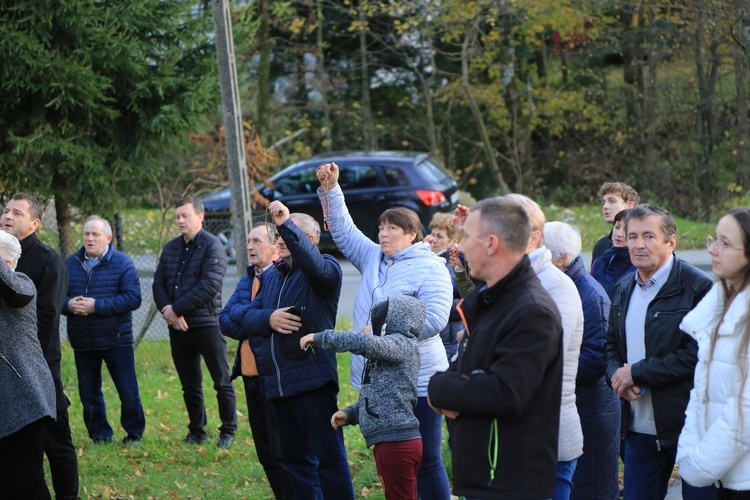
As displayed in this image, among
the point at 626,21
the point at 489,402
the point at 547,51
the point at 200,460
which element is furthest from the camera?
the point at 547,51

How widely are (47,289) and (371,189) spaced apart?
36.6ft

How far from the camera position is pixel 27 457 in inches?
201

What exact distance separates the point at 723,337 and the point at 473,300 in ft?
3.15

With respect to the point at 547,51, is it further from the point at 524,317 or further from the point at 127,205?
the point at 524,317

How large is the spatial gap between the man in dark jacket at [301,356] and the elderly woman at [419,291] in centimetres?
21

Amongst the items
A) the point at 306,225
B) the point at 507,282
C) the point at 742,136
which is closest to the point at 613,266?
the point at 306,225

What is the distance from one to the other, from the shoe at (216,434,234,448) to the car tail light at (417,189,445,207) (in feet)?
29.2

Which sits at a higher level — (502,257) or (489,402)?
(502,257)

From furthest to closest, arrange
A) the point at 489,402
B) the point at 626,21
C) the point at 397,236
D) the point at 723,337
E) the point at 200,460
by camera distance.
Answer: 1. the point at 626,21
2. the point at 200,460
3. the point at 397,236
4. the point at 723,337
5. the point at 489,402

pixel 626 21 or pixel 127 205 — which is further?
pixel 626 21

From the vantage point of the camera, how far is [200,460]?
7.16 metres

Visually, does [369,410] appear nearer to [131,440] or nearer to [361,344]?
[361,344]

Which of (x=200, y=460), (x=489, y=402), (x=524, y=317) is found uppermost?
(x=524, y=317)

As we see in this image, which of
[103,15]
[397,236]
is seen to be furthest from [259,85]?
[397,236]
